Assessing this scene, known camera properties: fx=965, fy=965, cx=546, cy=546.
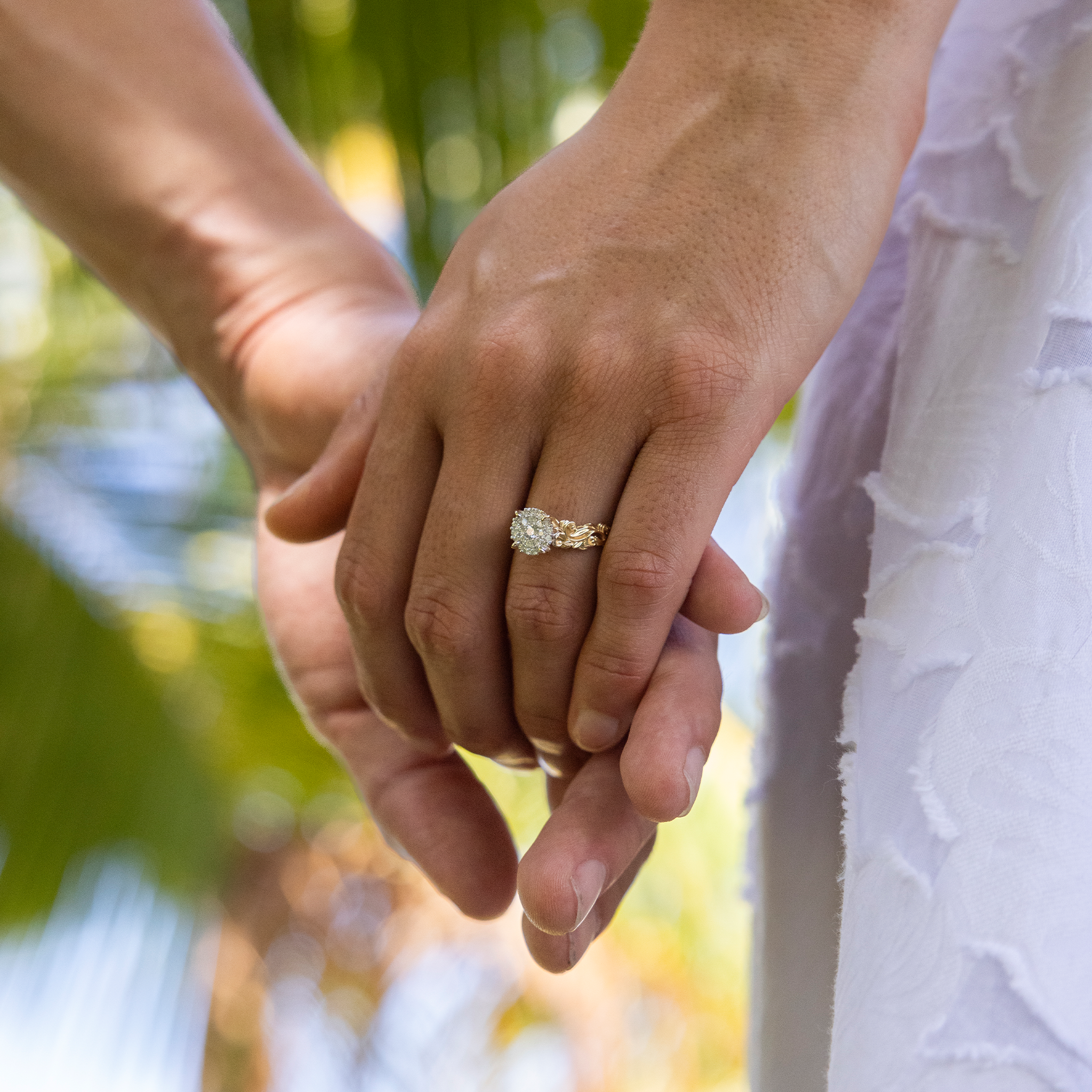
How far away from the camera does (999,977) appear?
38 cm

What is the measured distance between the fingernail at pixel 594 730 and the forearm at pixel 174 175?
1.95 feet

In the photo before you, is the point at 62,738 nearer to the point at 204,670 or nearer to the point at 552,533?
the point at 204,670

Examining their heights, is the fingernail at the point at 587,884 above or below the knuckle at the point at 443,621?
below

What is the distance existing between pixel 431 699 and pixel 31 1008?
6.86ft

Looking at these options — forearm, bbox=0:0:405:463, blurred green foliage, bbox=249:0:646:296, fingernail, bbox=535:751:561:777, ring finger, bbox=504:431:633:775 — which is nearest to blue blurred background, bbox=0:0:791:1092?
blurred green foliage, bbox=249:0:646:296

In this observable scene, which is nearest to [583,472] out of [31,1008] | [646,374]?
[646,374]

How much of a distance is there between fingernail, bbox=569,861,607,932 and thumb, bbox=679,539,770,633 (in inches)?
6.7

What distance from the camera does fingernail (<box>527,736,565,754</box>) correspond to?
696 millimetres

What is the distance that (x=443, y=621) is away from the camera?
0.63 metres

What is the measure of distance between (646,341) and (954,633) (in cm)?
24

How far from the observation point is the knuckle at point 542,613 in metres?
0.61

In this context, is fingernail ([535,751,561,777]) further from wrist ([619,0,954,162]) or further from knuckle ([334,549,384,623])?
wrist ([619,0,954,162])

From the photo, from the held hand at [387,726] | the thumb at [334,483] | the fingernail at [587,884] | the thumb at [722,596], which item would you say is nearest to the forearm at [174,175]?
the held hand at [387,726]

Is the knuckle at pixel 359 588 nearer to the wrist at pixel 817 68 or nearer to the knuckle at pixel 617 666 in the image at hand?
the knuckle at pixel 617 666
